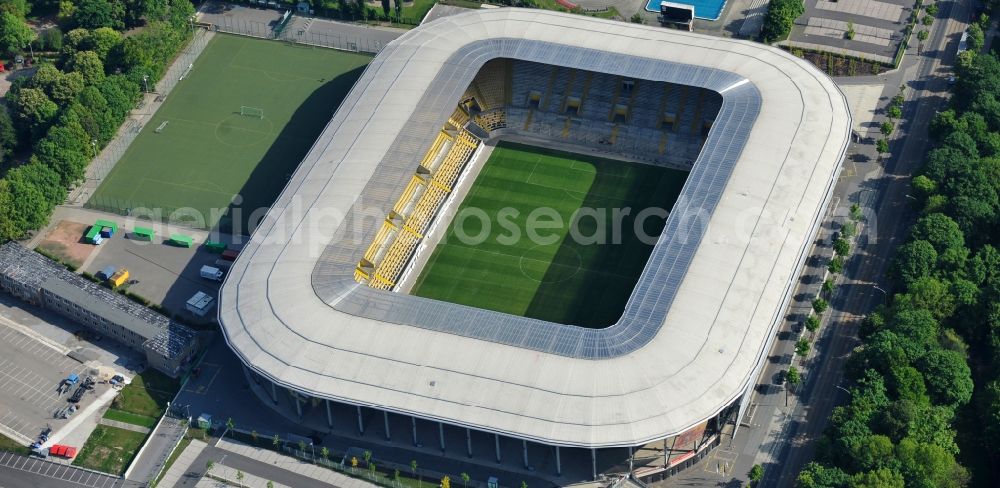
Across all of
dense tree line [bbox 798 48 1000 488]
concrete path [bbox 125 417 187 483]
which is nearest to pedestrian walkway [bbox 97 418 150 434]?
concrete path [bbox 125 417 187 483]

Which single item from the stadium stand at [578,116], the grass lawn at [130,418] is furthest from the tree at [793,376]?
the grass lawn at [130,418]

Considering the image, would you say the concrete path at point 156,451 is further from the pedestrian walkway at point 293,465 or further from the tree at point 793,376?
the tree at point 793,376

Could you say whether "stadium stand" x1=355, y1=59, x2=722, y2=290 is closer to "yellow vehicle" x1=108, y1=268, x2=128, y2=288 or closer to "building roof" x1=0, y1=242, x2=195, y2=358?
"building roof" x1=0, y1=242, x2=195, y2=358

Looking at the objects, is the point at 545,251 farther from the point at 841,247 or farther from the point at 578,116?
the point at 841,247

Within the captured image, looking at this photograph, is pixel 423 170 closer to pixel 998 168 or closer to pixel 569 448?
pixel 569 448

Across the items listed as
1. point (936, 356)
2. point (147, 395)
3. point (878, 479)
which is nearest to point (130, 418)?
point (147, 395)

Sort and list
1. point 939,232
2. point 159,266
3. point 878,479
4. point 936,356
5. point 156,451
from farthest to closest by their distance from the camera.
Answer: point 159,266
point 939,232
point 156,451
point 936,356
point 878,479
